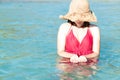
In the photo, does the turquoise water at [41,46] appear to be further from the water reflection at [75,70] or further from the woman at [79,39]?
the woman at [79,39]

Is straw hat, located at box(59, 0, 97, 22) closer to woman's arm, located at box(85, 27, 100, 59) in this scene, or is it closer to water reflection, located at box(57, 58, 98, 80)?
woman's arm, located at box(85, 27, 100, 59)

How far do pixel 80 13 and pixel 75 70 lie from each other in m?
1.09

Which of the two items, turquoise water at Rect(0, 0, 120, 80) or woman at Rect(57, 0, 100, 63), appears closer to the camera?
turquoise water at Rect(0, 0, 120, 80)

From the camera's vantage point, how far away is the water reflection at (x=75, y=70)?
6.12m

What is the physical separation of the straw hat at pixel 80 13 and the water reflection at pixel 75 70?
84cm

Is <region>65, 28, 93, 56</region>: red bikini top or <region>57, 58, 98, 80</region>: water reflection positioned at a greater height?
<region>65, 28, 93, 56</region>: red bikini top

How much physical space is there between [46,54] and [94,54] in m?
2.05

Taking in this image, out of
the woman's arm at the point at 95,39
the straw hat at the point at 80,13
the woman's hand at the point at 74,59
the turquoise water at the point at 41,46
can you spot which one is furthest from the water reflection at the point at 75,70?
the straw hat at the point at 80,13

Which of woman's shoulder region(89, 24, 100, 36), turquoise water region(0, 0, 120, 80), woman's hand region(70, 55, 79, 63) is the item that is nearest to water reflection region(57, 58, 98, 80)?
turquoise water region(0, 0, 120, 80)

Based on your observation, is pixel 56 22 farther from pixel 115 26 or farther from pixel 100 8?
pixel 100 8

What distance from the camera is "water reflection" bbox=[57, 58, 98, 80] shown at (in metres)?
6.12

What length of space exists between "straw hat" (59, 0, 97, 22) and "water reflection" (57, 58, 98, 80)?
2.76 ft

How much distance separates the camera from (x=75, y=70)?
633 cm

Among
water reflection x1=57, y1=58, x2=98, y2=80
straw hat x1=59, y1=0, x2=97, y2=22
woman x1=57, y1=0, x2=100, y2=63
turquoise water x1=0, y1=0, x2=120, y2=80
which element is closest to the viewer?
water reflection x1=57, y1=58, x2=98, y2=80
